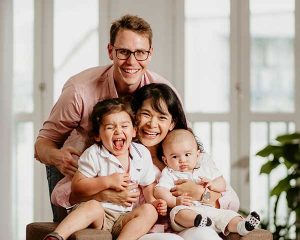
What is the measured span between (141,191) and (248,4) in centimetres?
262

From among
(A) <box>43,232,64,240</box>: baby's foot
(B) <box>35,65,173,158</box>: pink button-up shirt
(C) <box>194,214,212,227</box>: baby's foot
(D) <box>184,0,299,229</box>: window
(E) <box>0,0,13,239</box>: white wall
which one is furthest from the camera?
(D) <box>184,0,299,229</box>: window

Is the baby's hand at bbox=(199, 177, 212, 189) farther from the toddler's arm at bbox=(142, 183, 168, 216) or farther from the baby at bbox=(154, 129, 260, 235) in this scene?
the toddler's arm at bbox=(142, 183, 168, 216)

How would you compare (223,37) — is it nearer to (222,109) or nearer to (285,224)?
(222,109)

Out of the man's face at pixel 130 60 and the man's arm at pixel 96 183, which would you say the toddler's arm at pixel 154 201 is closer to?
the man's arm at pixel 96 183

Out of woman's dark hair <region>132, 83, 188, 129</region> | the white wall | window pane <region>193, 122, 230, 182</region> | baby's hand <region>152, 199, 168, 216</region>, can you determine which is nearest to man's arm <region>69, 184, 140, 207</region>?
baby's hand <region>152, 199, 168, 216</region>

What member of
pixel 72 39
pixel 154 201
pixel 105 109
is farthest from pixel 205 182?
pixel 72 39

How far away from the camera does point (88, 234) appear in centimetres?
288

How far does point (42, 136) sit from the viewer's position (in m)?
3.44

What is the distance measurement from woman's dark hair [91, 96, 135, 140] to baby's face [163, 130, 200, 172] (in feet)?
0.63

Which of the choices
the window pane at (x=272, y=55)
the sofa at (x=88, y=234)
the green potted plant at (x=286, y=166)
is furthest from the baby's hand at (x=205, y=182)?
the window pane at (x=272, y=55)

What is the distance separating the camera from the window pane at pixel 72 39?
18.2 ft

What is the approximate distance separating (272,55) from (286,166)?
33.8 inches

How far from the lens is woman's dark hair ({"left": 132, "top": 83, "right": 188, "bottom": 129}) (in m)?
3.24

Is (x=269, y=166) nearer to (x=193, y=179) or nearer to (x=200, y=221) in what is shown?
(x=193, y=179)
